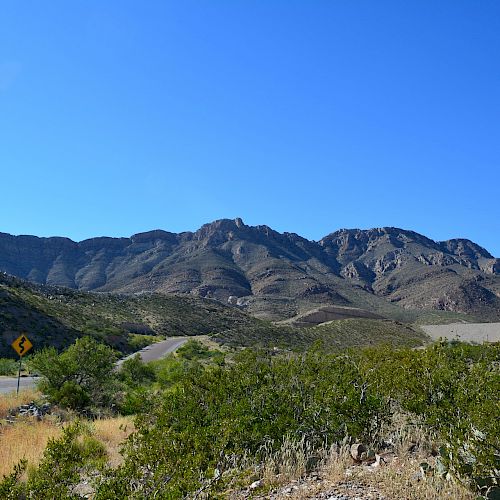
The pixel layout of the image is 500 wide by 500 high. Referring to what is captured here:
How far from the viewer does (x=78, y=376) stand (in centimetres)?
1717

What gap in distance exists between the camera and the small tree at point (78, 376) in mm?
15662

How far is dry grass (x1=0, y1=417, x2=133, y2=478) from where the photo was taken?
842 centimetres

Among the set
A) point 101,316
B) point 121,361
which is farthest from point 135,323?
point 121,361

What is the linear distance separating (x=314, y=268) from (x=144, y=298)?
354ft

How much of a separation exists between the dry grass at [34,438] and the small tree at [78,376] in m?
2.89

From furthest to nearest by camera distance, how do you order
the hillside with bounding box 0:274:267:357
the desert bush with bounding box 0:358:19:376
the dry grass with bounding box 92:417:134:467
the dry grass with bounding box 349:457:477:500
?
the hillside with bounding box 0:274:267:357 → the desert bush with bounding box 0:358:19:376 → the dry grass with bounding box 92:417:134:467 → the dry grass with bounding box 349:457:477:500

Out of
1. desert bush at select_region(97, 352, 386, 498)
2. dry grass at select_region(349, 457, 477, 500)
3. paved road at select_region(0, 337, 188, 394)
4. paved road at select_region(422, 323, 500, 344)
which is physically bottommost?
paved road at select_region(422, 323, 500, 344)

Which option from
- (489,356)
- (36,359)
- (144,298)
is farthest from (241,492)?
(144,298)

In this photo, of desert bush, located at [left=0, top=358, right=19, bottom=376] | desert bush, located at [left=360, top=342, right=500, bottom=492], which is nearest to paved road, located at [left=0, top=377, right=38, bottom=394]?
desert bush, located at [left=0, top=358, right=19, bottom=376]

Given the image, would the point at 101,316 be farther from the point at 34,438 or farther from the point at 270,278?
the point at 270,278

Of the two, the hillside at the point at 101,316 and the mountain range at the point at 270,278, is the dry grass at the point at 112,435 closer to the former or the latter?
the hillside at the point at 101,316

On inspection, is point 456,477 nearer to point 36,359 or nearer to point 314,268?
point 36,359

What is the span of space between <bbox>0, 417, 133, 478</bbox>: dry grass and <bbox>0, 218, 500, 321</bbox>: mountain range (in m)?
92.8

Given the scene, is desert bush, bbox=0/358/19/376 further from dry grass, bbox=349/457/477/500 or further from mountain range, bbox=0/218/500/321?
mountain range, bbox=0/218/500/321
